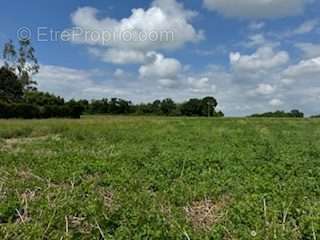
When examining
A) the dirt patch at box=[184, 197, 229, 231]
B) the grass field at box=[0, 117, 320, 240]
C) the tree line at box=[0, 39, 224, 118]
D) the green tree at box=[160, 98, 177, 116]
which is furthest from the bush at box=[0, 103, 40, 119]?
the dirt patch at box=[184, 197, 229, 231]

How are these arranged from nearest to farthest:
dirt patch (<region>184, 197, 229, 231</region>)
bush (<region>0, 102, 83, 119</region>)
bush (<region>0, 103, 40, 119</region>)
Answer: dirt patch (<region>184, 197, 229, 231</region>) < bush (<region>0, 103, 40, 119</region>) < bush (<region>0, 102, 83, 119</region>)

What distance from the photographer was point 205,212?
4367 mm

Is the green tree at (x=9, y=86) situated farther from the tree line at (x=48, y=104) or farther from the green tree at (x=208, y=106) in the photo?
the green tree at (x=208, y=106)

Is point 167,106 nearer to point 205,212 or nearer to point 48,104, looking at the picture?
point 48,104

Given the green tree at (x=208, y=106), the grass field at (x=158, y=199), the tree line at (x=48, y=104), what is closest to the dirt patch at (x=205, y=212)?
the grass field at (x=158, y=199)

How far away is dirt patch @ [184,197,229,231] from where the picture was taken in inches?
157

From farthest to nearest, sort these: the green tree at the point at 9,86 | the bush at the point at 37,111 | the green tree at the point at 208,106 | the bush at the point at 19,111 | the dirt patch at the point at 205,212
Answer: the green tree at the point at 208,106, the green tree at the point at 9,86, the bush at the point at 37,111, the bush at the point at 19,111, the dirt patch at the point at 205,212

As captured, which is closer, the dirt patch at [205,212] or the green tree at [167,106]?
the dirt patch at [205,212]

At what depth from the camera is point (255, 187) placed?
5.02m

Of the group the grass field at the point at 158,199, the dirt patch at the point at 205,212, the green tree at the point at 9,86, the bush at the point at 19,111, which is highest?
the green tree at the point at 9,86

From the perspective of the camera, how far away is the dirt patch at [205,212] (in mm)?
3991

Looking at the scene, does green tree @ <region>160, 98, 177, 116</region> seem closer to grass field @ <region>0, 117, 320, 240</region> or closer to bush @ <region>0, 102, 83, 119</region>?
bush @ <region>0, 102, 83, 119</region>

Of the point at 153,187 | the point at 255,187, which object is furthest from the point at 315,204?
the point at 153,187

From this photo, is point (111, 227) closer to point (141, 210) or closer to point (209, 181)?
point (141, 210)
